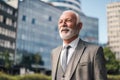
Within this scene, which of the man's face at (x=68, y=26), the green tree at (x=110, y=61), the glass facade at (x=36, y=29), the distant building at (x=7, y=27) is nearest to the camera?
the man's face at (x=68, y=26)

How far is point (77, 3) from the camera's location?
5374 inches

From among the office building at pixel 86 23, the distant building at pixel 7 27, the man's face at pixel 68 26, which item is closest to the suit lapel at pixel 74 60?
the man's face at pixel 68 26

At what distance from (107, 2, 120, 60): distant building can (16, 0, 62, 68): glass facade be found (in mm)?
53447

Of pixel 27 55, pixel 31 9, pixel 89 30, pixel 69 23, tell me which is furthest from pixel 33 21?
pixel 69 23

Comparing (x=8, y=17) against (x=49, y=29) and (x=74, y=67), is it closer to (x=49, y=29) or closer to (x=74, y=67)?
(x=49, y=29)

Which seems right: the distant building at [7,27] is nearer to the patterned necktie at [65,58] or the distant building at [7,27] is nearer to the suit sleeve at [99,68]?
the patterned necktie at [65,58]

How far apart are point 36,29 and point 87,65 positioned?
9498 cm

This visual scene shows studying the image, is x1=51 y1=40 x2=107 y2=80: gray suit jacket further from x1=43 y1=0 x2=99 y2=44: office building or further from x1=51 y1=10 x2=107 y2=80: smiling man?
x1=43 y1=0 x2=99 y2=44: office building

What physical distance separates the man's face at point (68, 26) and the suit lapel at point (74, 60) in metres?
0.16

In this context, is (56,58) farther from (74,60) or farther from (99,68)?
(99,68)

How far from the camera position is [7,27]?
278 ft

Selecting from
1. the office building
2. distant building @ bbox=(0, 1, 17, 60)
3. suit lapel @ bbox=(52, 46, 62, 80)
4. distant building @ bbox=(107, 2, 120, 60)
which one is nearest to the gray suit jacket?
suit lapel @ bbox=(52, 46, 62, 80)

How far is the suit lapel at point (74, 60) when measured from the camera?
130 inches

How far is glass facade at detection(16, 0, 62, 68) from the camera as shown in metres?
91.0
